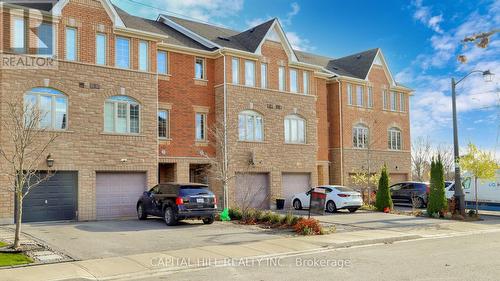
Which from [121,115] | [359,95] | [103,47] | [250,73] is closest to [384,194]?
[250,73]

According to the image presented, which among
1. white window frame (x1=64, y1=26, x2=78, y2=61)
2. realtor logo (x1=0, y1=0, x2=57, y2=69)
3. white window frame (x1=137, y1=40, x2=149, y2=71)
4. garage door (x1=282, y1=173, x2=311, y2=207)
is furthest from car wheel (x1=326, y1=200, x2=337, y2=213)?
realtor logo (x1=0, y1=0, x2=57, y2=69)

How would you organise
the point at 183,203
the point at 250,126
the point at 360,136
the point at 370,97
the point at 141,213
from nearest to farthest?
the point at 183,203 < the point at 141,213 < the point at 250,126 < the point at 360,136 < the point at 370,97

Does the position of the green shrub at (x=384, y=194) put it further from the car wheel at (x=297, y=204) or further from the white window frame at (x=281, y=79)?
the white window frame at (x=281, y=79)

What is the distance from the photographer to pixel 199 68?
92.9ft

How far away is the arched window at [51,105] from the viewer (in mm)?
20938

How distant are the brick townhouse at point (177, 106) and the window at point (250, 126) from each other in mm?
73

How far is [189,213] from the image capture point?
61.7ft

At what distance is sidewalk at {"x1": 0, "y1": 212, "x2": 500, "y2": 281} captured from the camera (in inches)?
430

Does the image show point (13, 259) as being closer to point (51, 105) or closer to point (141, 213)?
point (141, 213)

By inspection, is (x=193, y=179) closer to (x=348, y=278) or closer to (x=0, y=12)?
(x=0, y=12)

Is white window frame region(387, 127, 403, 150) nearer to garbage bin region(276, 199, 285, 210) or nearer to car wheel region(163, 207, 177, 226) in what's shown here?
garbage bin region(276, 199, 285, 210)

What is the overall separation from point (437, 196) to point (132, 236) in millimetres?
15771

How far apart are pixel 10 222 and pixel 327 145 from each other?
2237 cm

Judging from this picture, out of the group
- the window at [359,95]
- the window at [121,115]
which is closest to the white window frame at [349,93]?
the window at [359,95]
